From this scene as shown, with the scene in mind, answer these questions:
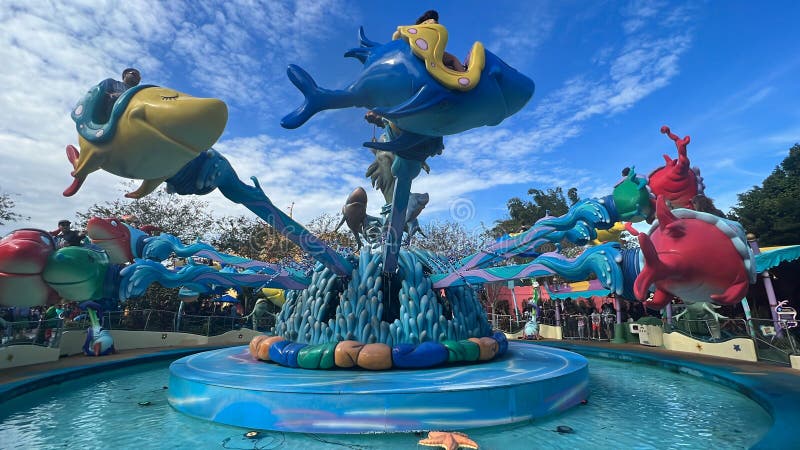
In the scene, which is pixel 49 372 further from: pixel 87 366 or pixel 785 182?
pixel 785 182

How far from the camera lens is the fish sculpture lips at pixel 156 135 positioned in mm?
3764

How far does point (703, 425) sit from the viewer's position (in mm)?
5816

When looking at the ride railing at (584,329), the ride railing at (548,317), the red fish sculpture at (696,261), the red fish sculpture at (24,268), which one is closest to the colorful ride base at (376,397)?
the red fish sculpture at (24,268)

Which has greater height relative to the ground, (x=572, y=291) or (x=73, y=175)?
(x=572, y=291)

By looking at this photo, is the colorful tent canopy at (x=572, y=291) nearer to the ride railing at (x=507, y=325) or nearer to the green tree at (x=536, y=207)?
the ride railing at (x=507, y=325)

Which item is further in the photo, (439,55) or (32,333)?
(32,333)

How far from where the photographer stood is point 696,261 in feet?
12.8

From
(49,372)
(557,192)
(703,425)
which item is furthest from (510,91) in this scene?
(557,192)

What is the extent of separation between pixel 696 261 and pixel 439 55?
11.0 feet

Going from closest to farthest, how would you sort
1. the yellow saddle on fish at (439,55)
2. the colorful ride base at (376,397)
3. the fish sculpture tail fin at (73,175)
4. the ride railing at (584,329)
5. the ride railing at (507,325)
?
the fish sculpture tail fin at (73,175)
the yellow saddle on fish at (439,55)
the colorful ride base at (376,397)
the ride railing at (584,329)
the ride railing at (507,325)

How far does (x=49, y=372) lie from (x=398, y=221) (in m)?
8.14

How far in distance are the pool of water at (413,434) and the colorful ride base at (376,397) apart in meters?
0.15

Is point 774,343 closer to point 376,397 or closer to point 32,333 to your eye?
point 376,397

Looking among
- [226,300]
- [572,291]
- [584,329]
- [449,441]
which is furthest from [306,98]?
[226,300]
